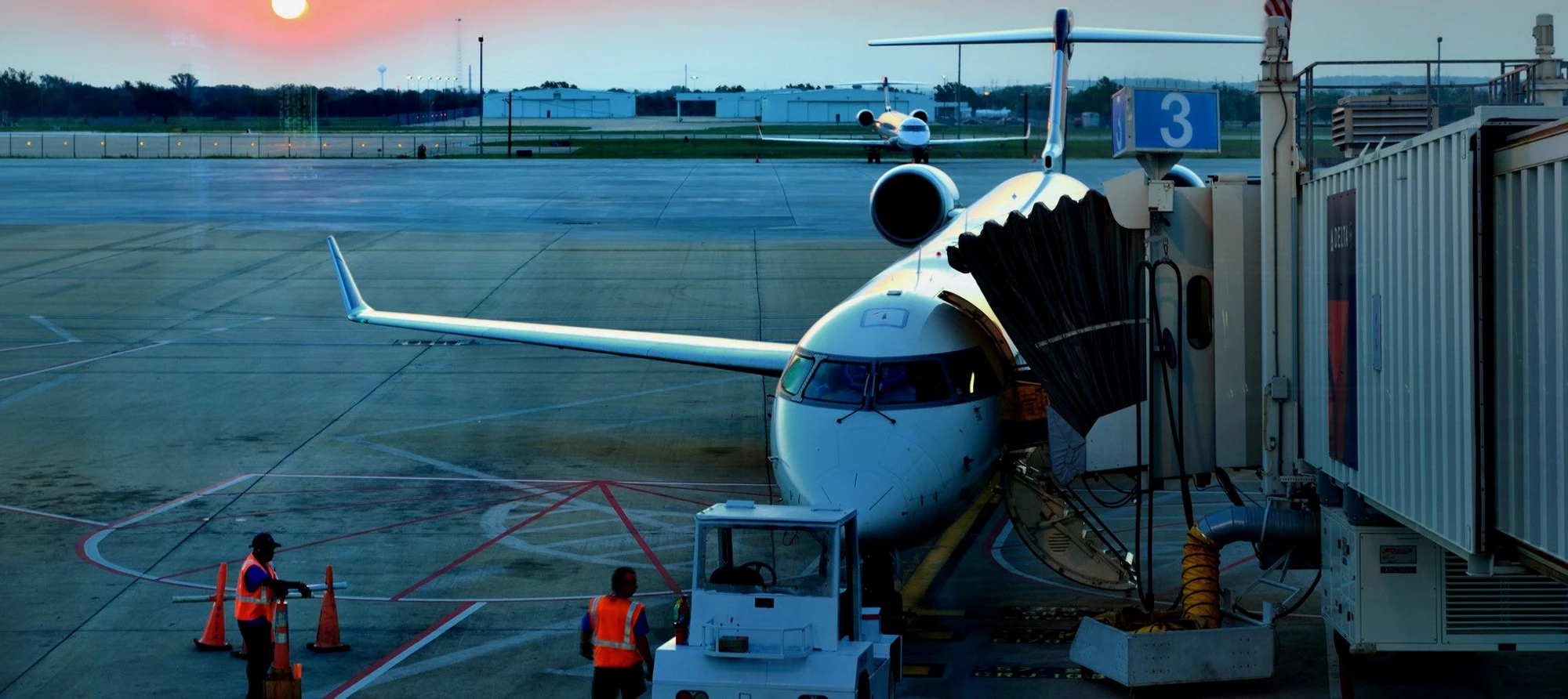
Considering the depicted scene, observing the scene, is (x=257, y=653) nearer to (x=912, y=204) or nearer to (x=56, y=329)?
(x=912, y=204)

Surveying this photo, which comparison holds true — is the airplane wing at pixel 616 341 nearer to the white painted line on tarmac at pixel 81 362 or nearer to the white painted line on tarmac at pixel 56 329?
the white painted line on tarmac at pixel 81 362

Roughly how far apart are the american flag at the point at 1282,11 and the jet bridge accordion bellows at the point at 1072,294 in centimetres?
210

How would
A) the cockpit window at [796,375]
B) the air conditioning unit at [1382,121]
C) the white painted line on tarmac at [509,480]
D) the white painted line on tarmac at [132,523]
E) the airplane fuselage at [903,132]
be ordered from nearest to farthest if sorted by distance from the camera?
1. the air conditioning unit at [1382,121]
2. the cockpit window at [796,375]
3. the white painted line on tarmac at [132,523]
4. the white painted line on tarmac at [509,480]
5. the airplane fuselage at [903,132]

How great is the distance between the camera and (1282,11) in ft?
42.3

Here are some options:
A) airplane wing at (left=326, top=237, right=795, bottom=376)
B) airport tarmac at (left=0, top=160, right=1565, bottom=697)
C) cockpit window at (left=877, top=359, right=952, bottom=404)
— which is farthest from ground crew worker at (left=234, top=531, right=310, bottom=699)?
airplane wing at (left=326, top=237, right=795, bottom=376)

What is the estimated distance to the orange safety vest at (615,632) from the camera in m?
11.1

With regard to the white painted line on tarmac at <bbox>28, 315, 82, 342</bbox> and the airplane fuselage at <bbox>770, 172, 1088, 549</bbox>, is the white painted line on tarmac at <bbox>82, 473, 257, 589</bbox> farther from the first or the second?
the white painted line on tarmac at <bbox>28, 315, 82, 342</bbox>

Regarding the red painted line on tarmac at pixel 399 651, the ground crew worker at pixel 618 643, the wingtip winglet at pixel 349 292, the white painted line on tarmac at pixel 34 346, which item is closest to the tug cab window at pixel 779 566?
the ground crew worker at pixel 618 643

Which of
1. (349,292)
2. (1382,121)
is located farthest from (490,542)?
(1382,121)

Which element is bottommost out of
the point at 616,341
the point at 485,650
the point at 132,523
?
the point at 485,650

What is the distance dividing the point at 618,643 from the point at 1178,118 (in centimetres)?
695

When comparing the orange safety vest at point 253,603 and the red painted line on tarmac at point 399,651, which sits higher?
the orange safety vest at point 253,603

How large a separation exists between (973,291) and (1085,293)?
4166 millimetres

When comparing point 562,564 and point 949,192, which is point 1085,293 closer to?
point 562,564
